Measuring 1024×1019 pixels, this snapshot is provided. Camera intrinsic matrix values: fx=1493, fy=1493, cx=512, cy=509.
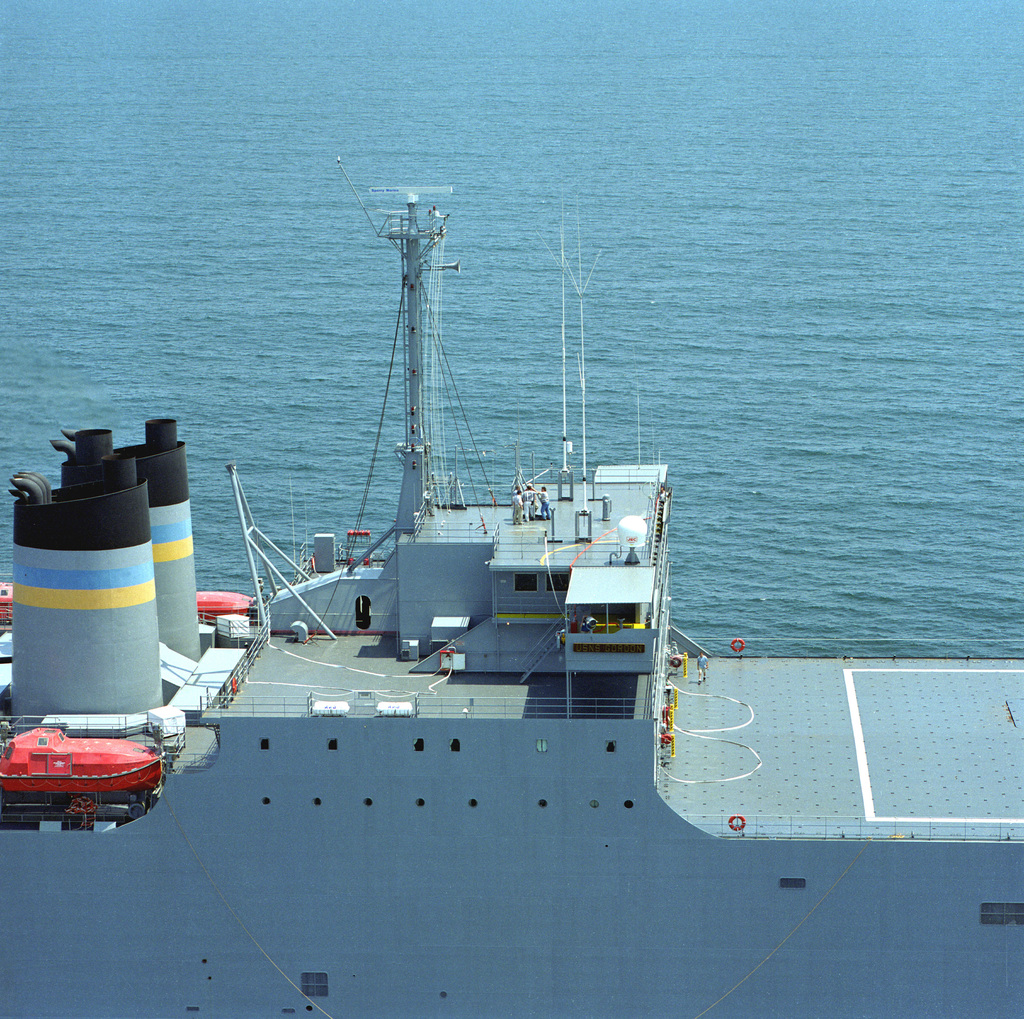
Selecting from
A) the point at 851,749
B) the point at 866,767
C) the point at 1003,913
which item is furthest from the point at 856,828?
the point at 851,749

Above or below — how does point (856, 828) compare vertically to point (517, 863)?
above

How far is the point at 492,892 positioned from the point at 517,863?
631mm

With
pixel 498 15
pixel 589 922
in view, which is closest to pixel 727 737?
pixel 589 922

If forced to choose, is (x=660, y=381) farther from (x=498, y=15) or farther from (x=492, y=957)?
(x=498, y=15)

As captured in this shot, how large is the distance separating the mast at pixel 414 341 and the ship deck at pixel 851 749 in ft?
20.8

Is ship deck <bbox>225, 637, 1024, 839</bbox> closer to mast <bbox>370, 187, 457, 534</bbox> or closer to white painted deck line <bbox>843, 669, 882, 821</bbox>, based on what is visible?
white painted deck line <bbox>843, 669, 882, 821</bbox>

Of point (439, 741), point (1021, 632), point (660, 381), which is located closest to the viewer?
point (439, 741)

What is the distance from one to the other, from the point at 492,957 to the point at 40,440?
32.1 meters

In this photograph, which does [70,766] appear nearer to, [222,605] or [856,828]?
[222,605]

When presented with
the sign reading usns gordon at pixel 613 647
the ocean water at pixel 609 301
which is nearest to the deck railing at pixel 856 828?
the sign reading usns gordon at pixel 613 647

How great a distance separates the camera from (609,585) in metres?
24.1

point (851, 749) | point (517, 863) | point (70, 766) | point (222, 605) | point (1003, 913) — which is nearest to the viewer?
point (1003, 913)

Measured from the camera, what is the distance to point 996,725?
27.2 m

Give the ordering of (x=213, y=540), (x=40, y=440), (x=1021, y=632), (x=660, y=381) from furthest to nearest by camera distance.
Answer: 1. (x=660, y=381)
2. (x=40, y=440)
3. (x=213, y=540)
4. (x=1021, y=632)
